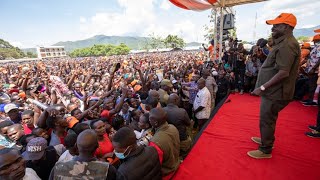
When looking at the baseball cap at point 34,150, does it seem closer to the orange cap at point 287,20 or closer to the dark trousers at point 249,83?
the orange cap at point 287,20

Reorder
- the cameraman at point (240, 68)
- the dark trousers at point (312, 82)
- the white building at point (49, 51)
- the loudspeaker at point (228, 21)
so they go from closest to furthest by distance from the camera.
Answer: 1. the dark trousers at point (312, 82)
2. the cameraman at point (240, 68)
3. the loudspeaker at point (228, 21)
4. the white building at point (49, 51)

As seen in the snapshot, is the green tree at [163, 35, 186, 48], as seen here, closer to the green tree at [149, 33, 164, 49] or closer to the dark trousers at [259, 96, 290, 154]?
the green tree at [149, 33, 164, 49]

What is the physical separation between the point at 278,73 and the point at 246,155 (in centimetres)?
130

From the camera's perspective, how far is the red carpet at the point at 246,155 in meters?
2.59

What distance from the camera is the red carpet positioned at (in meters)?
2.59

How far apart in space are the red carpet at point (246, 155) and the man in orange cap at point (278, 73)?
41cm

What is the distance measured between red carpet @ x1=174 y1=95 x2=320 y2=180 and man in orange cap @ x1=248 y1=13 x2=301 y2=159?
1.36 ft

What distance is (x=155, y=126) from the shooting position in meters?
2.66

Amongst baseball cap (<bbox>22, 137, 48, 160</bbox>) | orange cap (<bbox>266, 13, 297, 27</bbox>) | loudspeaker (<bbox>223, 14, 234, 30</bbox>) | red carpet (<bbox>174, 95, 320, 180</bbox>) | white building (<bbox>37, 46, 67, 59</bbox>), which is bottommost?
red carpet (<bbox>174, 95, 320, 180</bbox>)

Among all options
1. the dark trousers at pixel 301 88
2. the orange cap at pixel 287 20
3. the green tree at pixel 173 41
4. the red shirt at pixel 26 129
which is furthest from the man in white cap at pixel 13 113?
the green tree at pixel 173 41

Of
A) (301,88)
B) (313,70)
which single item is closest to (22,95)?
(313,70)

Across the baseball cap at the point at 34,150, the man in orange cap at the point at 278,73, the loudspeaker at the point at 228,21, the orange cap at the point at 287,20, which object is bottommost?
the baseball cap at the point at 34,150

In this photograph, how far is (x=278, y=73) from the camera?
237 centimetres

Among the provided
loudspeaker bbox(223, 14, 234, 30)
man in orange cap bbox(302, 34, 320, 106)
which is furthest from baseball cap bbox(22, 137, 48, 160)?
loudspeaker bbox(223, 14, 234, 30)
